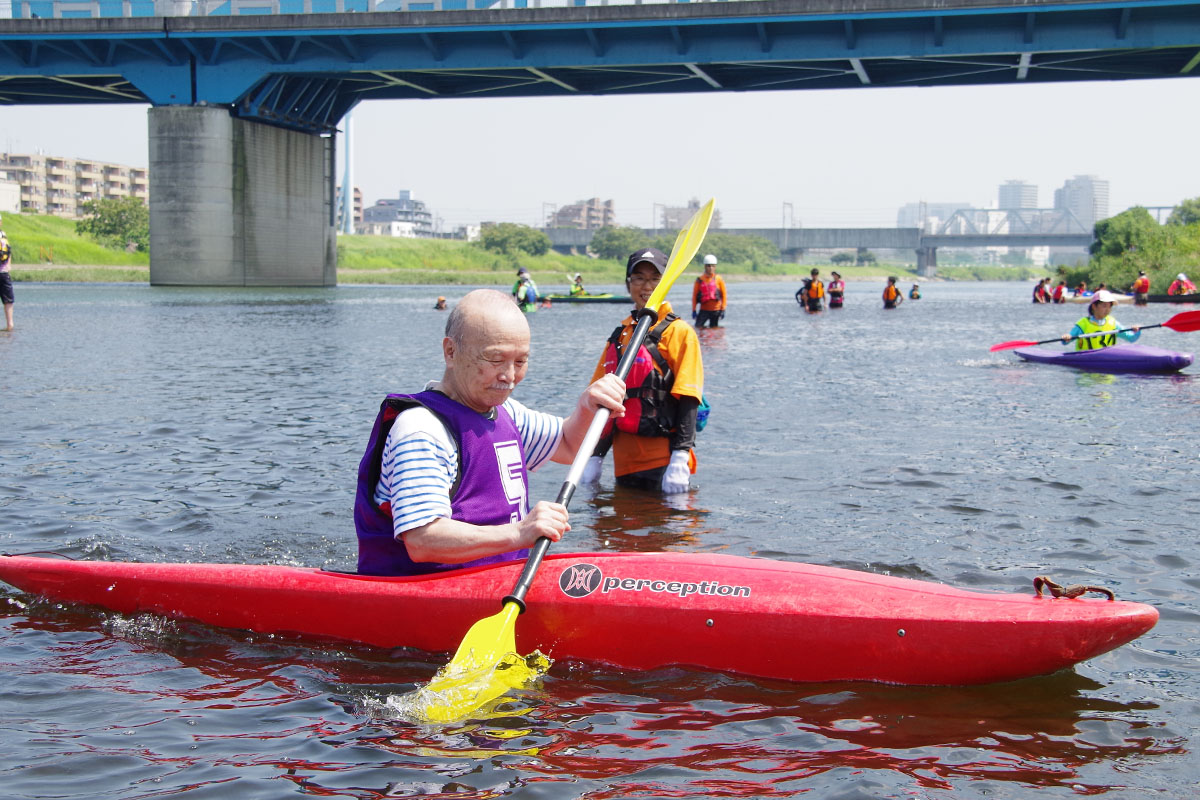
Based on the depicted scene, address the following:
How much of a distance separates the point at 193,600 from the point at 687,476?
336 centimetres

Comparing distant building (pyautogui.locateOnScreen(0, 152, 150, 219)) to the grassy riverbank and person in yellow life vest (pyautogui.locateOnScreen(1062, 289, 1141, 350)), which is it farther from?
person in yellow life vest (pyautogui.locateOnScreen(1062, 289, 1141, 350))

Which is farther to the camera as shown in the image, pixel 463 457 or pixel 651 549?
pixel 651 549

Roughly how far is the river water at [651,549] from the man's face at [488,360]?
116 cm

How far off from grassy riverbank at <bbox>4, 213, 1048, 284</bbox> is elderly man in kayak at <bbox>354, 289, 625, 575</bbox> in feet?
223

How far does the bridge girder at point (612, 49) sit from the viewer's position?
3566cm

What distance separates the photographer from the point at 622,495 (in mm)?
7641

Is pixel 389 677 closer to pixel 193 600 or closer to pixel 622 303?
pixel 193 600

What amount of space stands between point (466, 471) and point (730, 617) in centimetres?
115

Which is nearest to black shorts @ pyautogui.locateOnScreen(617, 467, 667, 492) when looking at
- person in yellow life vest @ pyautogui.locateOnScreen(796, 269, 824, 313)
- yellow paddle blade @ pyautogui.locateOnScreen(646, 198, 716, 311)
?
yellow paddle blade @ pyautogui.locateOnScreen(646, 198, 716, 311)

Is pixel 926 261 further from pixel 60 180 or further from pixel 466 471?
pixel 466 471

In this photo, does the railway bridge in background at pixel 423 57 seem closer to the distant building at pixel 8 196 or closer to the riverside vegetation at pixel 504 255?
the riverside vegetation at pixel 504 255

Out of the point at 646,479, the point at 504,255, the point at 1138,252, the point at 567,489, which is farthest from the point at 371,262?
the point at 567,489

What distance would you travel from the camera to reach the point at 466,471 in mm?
4016

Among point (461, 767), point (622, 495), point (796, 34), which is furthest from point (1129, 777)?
point (796, 34)
